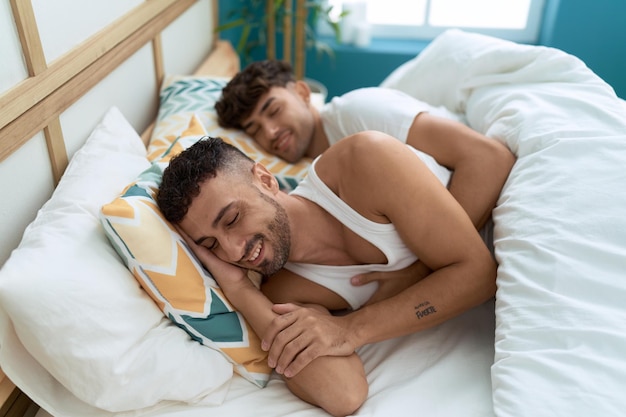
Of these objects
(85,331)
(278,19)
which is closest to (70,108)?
(85,331)

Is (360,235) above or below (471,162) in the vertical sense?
below

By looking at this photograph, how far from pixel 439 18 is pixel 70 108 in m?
2.44

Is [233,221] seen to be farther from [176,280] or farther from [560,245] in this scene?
[560,245]

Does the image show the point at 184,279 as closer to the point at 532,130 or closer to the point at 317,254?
the point at 317,254

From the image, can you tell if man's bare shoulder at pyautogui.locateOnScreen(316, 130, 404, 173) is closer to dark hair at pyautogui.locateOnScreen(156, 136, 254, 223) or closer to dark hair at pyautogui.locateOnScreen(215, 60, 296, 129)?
dark hair at pyautogui.locateOnScreen(156, 136, 254, 223)

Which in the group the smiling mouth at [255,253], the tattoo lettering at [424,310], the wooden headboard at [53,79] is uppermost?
the wooden headboard at [53,79]

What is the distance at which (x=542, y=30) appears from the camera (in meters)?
2.99

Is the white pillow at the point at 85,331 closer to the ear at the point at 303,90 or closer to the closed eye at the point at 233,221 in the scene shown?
the closed eye at the point at 233,221

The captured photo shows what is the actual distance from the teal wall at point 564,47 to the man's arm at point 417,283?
1.95 meters

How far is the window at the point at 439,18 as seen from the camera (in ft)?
9.98

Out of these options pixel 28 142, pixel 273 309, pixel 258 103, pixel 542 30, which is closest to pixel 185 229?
pixel 273 309

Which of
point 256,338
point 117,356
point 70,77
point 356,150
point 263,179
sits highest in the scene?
point 70,77

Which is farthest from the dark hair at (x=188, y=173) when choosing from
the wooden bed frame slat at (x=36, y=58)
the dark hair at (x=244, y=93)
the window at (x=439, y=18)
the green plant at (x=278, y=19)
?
the window at (x=439, y=18)

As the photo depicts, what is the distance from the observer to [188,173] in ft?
3.97
